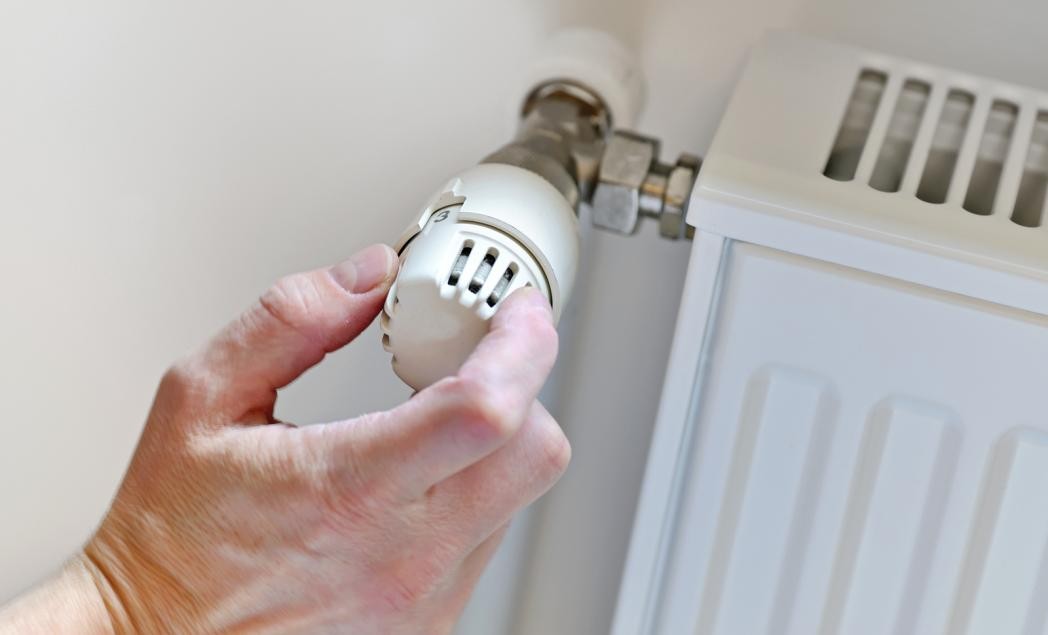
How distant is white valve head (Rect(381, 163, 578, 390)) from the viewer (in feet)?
1.10

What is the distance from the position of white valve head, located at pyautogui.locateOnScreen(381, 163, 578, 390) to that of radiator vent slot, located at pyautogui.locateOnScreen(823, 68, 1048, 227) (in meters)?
0.13

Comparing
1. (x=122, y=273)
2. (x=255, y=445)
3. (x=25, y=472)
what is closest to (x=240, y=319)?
(x=255, y=445)

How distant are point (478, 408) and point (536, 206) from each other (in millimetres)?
107

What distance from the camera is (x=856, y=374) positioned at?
1.27 feet

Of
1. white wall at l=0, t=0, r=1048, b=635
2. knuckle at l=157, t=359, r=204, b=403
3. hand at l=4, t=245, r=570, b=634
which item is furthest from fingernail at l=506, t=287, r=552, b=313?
white wall at l=0, t=0, r=1048, b=635

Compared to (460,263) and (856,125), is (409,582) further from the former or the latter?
(856,125)

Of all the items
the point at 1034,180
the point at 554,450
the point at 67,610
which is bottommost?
the point at 67,610

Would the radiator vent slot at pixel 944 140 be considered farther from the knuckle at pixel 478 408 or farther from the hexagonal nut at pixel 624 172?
the knuckle at pixel 478 408

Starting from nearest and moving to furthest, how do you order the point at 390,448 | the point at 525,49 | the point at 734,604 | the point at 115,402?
1. the point at 390,448
2. the point at 734,604
3. the point at 525,49
4. the point at 115,402

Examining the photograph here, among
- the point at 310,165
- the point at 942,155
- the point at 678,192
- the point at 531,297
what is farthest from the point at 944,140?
the point at 310,165

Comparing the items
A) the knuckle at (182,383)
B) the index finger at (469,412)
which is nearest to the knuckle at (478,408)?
the index finger at (469,412)

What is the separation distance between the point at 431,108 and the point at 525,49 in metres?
0.06

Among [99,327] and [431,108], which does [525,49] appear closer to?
[431,108]

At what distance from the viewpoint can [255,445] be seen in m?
0.35
